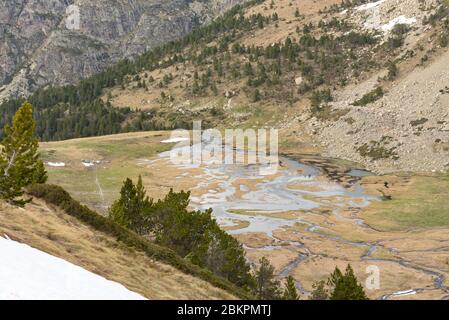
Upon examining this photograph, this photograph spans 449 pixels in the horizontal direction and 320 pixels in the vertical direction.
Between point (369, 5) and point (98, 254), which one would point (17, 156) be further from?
point (369, 5)

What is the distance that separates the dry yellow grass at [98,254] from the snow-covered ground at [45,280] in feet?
3.67

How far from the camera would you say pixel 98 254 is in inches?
920

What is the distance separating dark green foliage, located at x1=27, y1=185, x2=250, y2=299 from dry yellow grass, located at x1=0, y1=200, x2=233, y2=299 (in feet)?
1.90

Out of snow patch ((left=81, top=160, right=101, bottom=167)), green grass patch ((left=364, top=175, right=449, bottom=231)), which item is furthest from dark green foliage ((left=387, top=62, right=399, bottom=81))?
snow patch ((left=81, top=160, right=101, bottom=167))

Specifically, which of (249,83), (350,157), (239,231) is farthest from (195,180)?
(249,83)

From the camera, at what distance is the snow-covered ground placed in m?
15.3

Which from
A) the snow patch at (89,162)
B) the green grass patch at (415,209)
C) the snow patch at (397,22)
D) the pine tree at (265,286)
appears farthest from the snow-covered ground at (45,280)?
the snow patch at (397,22)

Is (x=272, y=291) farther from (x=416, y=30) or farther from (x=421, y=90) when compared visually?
(x=416, y=30)

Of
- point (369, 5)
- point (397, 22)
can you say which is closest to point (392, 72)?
point (397, 22)

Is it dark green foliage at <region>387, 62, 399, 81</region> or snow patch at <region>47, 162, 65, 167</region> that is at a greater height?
dark green foliage at <region>387, 62, 399, 81</region>

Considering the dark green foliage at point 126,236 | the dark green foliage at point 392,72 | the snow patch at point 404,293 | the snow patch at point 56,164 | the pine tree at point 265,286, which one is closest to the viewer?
the dark green foliage at point 126,236

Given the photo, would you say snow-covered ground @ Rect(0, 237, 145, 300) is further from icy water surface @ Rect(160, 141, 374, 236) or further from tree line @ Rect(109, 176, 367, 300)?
icy water surface @ Rect(160, 141, 374, 236)

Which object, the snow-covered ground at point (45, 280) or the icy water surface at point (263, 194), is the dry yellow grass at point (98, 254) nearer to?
the snow-covered ground at point (45, 280)

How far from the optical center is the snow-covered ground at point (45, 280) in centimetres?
1528
